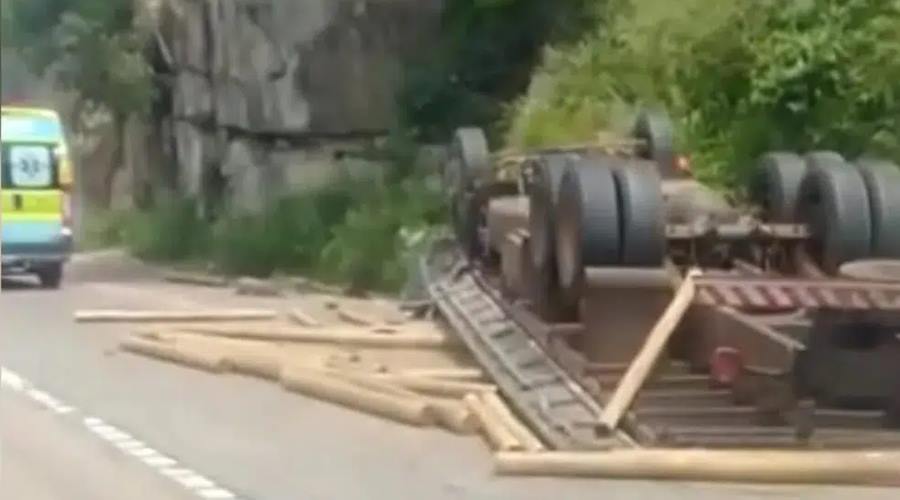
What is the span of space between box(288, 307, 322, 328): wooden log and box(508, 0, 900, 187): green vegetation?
10.3 ft

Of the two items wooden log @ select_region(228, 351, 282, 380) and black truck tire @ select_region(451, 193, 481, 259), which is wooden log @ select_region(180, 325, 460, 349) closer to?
wooden log @ select_region(228, 351, 282, 380)

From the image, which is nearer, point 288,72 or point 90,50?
point 90,50

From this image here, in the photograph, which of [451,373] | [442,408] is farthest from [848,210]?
[442,408]

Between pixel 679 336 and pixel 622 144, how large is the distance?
195 inches

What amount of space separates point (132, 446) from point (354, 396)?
1.68m

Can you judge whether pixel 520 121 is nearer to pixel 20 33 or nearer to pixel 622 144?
pixel 20 33

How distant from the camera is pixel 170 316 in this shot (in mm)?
17328

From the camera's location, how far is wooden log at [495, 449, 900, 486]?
9.27 m

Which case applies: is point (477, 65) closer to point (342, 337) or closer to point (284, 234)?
point (284, 234)

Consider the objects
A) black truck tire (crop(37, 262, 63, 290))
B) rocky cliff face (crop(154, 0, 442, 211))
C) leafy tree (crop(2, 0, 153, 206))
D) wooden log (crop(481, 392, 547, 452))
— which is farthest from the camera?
rocky cliff face (crop(154, 0, 442, 211))

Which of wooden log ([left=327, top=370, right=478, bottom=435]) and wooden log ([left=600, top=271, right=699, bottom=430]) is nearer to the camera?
wooden log ([left=600, top=271, right=699, bottom=430])

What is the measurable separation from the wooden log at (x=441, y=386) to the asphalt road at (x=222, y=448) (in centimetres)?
44

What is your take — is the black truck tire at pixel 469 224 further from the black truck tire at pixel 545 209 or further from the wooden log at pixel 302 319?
the black truck tire at pixel 545 209

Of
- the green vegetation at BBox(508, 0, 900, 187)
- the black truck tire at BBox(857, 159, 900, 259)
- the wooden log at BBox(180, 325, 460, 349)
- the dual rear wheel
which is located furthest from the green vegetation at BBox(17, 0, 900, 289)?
the black truck tire at BBox(857, 159, 900, 259)
